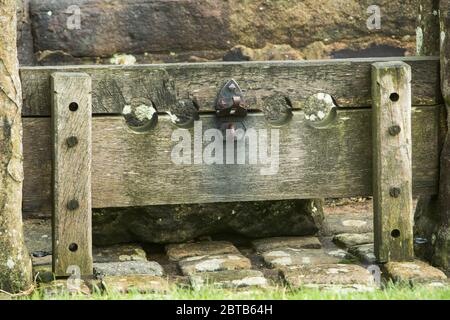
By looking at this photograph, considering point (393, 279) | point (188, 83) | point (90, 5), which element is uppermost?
point (90, 5)

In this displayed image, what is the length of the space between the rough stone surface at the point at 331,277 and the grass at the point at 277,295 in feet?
0.57

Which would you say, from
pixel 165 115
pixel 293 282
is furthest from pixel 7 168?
pixel 293 282

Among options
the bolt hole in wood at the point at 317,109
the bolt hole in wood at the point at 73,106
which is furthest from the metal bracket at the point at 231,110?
the bolt hole in wood at the point at 73,106

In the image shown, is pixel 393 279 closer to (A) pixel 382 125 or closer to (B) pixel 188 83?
(A) pixel 382 125

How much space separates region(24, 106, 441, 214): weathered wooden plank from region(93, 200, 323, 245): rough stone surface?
464mm

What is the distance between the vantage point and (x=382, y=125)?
5539 mm

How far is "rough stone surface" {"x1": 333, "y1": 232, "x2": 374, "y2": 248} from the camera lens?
5977mm

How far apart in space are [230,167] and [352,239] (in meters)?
0.87

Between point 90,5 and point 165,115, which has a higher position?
point 90,5

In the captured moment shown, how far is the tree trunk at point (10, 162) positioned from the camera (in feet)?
16.0

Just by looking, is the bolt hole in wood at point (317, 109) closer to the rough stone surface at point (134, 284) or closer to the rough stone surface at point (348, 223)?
the rough stone surface at point (348, 223)

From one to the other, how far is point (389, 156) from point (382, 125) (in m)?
0.15

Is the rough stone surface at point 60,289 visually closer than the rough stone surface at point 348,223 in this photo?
Yes

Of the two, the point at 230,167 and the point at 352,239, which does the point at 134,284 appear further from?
the point at 352,239
